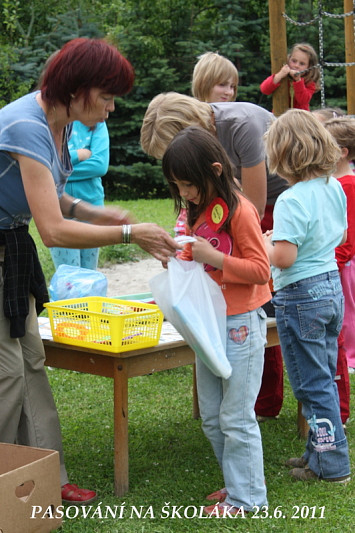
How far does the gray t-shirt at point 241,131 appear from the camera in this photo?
3672 millimetres

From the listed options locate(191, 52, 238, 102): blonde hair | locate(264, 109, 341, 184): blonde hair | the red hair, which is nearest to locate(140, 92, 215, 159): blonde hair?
locate(264, 109, 341, 184): blonde hair

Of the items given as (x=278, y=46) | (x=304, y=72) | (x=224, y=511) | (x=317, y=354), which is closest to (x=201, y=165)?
(x=317, y=354)

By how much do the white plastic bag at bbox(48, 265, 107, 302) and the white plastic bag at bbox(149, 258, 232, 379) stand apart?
1.40 metres

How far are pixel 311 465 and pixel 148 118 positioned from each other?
174 centimetres

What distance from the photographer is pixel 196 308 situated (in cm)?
279

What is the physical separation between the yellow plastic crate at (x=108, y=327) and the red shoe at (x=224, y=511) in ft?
2.37

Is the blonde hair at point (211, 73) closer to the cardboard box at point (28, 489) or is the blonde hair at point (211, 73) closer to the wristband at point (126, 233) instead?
the wristband at point (126, 233)

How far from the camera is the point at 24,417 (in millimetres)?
→ 3211

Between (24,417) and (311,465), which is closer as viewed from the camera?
(24,417)

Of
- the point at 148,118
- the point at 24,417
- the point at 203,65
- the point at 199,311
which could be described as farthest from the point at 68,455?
the point at 203,65

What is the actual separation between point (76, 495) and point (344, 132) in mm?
2331

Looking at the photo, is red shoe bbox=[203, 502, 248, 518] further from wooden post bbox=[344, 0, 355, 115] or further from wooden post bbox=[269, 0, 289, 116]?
wooden post bbox=[344, 0, 355, 115]

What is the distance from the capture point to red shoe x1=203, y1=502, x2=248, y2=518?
300 centimetres

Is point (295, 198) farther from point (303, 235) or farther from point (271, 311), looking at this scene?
point (271, 311)
